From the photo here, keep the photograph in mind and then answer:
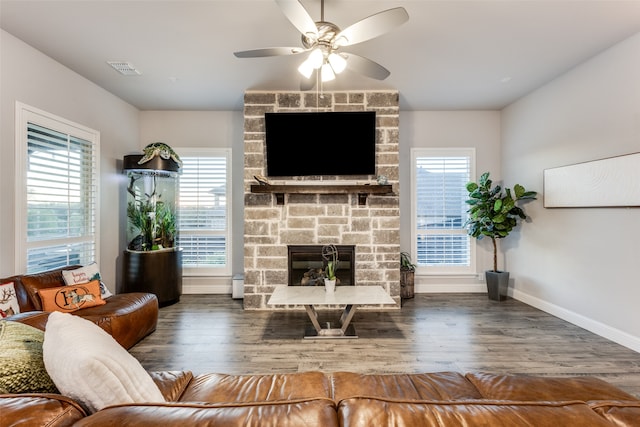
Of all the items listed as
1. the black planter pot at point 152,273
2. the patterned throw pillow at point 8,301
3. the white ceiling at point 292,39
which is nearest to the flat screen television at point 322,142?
the white ceiling at point 292,39

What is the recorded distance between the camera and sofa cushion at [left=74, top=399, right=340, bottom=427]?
2.22 ft

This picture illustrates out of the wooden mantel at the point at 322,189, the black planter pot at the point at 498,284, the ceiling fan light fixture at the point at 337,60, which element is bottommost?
the black planter pot at the point at 498,284

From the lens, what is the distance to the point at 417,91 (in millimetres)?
4121

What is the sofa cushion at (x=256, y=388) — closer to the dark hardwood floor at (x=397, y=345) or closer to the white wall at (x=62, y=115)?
the dark hardwood floor at (x=397, y=345)

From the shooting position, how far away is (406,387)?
4.70ft

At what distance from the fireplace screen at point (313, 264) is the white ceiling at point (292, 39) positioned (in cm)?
212

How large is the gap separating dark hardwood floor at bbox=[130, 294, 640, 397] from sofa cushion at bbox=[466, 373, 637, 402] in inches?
44.8

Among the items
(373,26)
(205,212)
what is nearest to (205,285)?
(205,212)

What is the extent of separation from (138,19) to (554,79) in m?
4.55

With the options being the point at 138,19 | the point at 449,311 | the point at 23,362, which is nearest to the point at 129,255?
the point at 138,19

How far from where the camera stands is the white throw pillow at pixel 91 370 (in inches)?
36.4

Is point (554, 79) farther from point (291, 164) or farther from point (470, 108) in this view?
point (291, 164)

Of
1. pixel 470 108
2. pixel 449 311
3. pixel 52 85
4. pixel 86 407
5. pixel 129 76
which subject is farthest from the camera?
pixel 470 108

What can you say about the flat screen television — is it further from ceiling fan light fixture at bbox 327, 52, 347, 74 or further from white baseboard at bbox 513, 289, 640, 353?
white baseboard at bbox 513, 289, 640, 353
